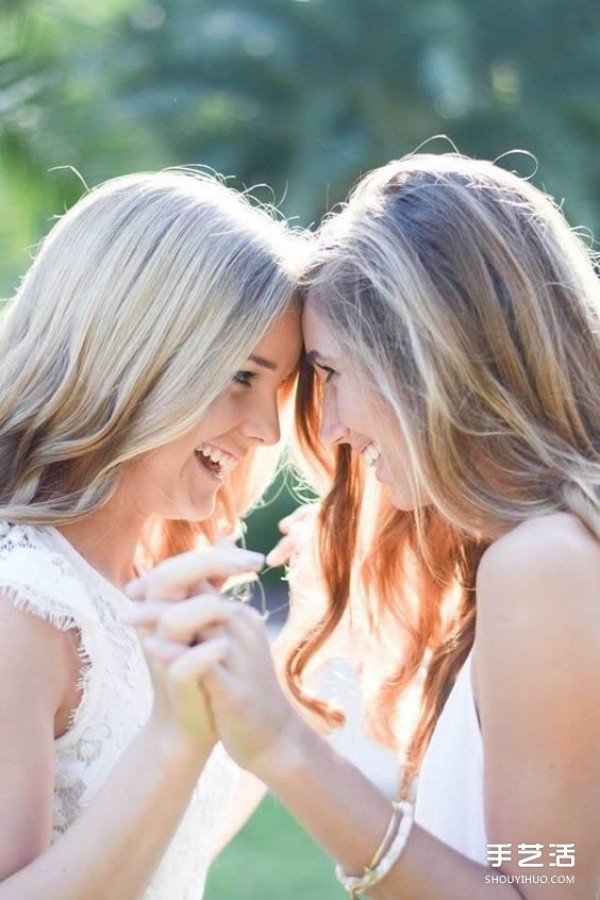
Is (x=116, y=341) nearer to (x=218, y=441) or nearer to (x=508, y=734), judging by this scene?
(x=218, y=441)

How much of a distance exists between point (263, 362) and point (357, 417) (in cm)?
26

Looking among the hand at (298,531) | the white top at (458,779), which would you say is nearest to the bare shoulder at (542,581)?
the white top at (458,779)

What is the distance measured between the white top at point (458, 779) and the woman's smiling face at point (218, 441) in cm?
69

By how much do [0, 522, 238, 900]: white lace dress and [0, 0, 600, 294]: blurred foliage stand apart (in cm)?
650

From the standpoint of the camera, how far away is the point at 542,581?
2301 mm

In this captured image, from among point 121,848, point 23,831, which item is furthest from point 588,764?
point 23,831

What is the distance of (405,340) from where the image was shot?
2596mm

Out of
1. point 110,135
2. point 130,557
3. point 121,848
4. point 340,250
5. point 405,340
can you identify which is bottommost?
point 121,848

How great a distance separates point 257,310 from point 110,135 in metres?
6.05

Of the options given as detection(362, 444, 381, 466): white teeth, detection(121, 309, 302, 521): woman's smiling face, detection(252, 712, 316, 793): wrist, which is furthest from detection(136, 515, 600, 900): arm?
detection(121, 309, 302, 521): woman's smiling face

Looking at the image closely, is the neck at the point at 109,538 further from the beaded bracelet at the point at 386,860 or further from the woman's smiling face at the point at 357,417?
the beaded bracelet at the point at 386,860

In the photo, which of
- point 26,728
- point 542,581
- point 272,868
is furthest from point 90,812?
point 272,868

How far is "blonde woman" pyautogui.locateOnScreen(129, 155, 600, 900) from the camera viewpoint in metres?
2.21

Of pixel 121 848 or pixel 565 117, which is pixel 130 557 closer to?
pixel 121 848
